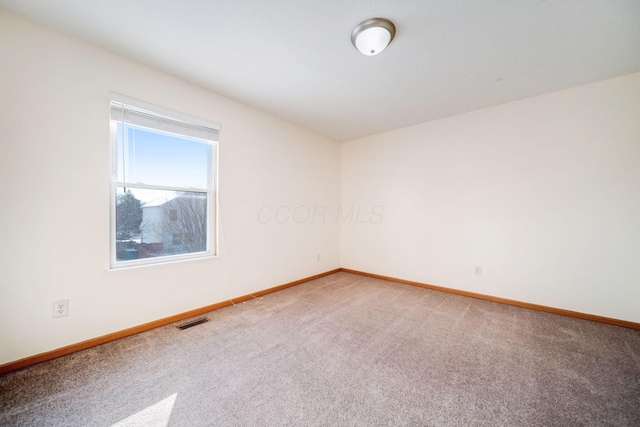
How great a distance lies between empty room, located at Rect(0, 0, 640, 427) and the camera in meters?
1.55

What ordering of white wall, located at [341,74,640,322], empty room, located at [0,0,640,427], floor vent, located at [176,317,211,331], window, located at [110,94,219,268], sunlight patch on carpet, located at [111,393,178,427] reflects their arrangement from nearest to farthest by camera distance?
sunlight patch on carpet, located at [111,393,178,427] < empty room, located at [0,0,640,427] < window, located at [110,94,219,268] < floor vent, located at [176,317,211,331] < white wall, located at [341,74,640,322]

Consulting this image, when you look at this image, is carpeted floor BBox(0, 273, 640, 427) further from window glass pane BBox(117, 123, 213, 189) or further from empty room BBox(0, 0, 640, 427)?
window glass pane BBox(117, 123, 213, 189)

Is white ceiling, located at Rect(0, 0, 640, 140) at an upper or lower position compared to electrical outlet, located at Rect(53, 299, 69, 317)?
upper

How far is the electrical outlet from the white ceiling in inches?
82.6

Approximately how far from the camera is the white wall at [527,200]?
2436mm

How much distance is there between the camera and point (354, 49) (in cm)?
202

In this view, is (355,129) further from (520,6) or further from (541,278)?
(541,278)

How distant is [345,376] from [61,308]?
7.30ft

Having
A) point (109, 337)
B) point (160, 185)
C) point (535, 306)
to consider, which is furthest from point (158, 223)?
point (535, 306)

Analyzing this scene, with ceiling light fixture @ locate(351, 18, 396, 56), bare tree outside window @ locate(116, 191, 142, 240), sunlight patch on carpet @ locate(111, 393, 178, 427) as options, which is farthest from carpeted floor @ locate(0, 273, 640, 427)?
ceiling light fixture @ locate(351, 18, 396, 56)

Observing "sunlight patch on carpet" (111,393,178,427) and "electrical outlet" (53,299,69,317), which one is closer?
"sunlight patch on carpet" (111,393,178,427)

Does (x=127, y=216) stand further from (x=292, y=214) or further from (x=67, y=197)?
(x=292, y=214)

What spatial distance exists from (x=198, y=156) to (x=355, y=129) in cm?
244

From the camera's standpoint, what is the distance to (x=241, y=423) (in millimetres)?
1277
